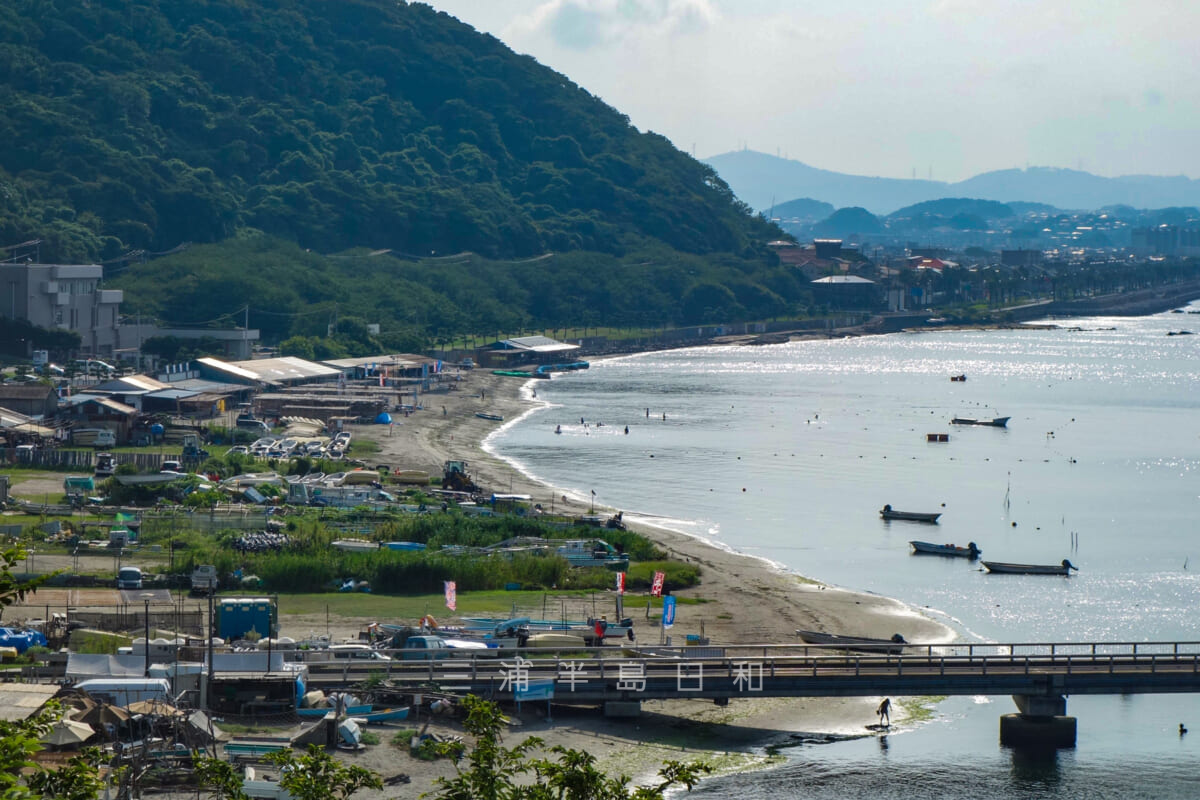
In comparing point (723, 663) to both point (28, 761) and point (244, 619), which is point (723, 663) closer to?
point (244, 619)

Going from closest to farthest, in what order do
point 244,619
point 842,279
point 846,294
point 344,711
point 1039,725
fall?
point 344,711
point 1039,725
point 244,619
point 846,294
point 842,279

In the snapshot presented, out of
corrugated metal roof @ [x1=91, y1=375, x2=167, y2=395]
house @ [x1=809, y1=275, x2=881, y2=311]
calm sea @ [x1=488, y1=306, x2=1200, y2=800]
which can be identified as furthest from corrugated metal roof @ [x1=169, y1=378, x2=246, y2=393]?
house @ [x1=809, y1=275, x2=881, y2=311]

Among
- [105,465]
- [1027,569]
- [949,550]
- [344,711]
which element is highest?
[105,465]

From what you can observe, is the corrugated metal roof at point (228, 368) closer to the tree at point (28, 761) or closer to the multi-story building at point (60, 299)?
the multi-story building at point (60, 299)

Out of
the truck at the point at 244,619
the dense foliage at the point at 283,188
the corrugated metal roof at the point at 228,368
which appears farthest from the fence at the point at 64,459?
the dense foliage at the point at 283,188

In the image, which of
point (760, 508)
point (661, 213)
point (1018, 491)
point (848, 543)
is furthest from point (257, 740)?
point (661, 213)

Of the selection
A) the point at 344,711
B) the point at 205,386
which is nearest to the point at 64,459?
the point at 205,386

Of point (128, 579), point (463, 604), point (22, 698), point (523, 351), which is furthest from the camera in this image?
point (523, 351)

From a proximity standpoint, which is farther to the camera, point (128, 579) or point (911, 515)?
point (911, 515)
